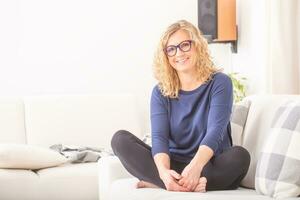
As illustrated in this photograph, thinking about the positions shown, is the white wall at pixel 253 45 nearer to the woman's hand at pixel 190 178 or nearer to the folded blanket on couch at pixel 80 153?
the folded blanket on couch at pixel 80 153

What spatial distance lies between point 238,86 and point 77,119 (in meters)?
1.21

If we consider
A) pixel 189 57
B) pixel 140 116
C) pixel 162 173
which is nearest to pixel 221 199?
pixel 162 173

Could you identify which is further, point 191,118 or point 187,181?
point 191,118

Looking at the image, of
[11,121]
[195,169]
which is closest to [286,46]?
[195,169]

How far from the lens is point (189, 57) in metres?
2.26

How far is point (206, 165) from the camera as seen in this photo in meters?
2.04

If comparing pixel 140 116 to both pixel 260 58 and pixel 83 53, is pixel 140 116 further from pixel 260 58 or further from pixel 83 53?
pixel 260 58

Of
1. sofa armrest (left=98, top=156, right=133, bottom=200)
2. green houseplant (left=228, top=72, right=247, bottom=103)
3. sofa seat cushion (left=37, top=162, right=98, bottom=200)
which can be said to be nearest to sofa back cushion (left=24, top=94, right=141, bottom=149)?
sofa seat cushion (left=37, top=162, right=98, bottom=200)

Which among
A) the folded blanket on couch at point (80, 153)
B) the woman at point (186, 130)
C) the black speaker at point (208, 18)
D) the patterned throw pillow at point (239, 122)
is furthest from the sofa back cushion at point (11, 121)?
the patterned throw pillow at point (239, 122)

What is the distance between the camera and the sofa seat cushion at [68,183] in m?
2.76

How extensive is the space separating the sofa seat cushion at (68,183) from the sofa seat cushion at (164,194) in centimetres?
68

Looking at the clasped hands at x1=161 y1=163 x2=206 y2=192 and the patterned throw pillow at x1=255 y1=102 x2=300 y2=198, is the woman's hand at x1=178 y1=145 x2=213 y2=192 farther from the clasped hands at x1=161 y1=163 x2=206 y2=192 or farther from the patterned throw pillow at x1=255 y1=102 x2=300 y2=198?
the patterned throw pillow at x1=255 y1=102 x2=300 y2=198

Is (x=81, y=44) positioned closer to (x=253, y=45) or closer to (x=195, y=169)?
(x=253, y=45)

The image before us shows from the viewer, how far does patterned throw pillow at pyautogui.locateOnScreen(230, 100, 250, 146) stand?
235cm
